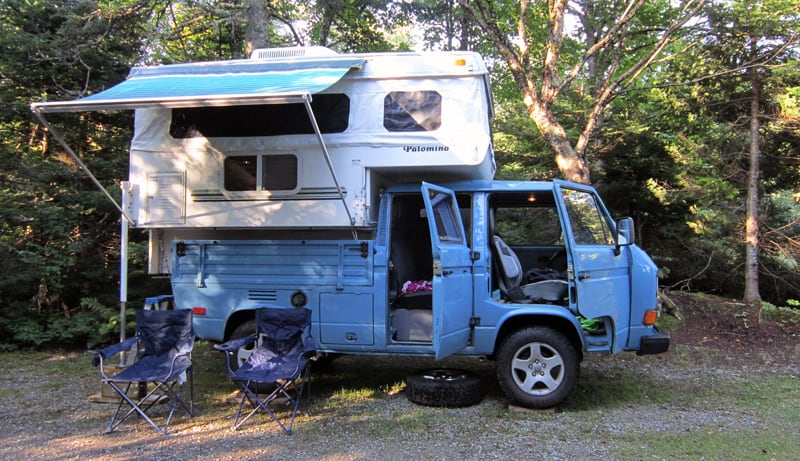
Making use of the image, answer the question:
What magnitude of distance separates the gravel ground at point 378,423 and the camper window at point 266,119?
2747mm

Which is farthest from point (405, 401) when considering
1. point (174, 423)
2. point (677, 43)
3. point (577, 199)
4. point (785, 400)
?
point (677, 43)

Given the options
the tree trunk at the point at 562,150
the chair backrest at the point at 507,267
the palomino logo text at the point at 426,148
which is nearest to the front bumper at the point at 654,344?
the chair backrest at the point at 507,267

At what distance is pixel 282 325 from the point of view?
5113mm

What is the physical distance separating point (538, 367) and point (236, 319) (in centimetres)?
306

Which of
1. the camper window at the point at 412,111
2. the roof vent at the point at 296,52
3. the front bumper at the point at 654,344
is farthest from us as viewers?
the roof vent at the point at 296,52

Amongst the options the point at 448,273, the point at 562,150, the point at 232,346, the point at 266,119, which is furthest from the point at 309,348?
the point at 562,150

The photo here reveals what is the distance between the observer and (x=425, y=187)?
4.67 metres

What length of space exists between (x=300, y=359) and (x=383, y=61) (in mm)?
3019

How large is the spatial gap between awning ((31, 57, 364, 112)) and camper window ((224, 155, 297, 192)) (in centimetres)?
81

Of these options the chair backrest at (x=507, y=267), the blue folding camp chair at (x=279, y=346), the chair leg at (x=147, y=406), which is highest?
the chair backrest at (x=507, y=267)

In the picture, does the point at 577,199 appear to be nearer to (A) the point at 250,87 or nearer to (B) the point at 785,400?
(B) the point at 785,400

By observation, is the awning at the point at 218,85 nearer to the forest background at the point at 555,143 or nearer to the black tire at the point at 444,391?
the black tire at the point at 444,391

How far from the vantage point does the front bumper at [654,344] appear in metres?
5.08

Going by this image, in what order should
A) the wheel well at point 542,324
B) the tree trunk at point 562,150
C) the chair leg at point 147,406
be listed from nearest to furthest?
1. the chair leg at point 147,406
2. the wheel well at point 542,324
3. the tree trunk at point 562,150
